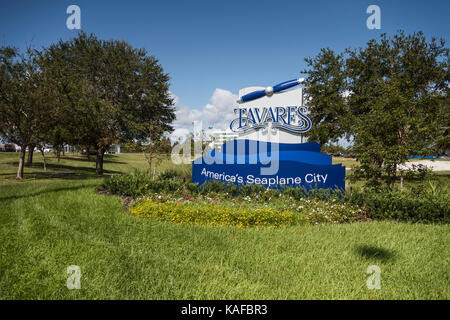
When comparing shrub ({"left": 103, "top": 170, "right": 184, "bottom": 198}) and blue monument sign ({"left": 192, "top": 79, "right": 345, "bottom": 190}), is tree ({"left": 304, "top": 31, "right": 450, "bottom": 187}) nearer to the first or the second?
blue monument sign ({"left": 192, "top": 79, "right": 345, "bottom": 190})

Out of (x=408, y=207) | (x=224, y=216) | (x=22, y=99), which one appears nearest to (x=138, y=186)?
(x=224, y=216)

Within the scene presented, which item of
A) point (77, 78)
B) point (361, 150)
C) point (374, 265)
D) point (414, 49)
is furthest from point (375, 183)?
point (77, 78)

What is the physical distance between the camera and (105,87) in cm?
2386

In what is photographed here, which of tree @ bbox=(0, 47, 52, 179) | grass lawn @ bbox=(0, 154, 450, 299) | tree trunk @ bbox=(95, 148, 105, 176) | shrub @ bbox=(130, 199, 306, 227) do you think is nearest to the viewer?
grass lawn @ bbox=(0, 154, 450, 299)

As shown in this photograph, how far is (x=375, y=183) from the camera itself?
9.44m

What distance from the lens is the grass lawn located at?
128 inches

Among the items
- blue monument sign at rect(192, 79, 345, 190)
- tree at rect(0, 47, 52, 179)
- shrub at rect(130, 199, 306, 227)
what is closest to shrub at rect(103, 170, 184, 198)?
blue monument sign at rect(192, 79, 345, 190)

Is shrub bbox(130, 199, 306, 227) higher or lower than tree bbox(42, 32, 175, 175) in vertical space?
lower

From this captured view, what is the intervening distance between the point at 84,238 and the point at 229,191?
565 centimetres

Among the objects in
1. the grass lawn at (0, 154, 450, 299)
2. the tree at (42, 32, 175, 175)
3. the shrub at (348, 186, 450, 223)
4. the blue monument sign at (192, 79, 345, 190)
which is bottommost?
the grass lawn at (0, 154, 450, 299)

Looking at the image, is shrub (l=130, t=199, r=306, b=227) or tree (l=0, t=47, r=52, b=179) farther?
tree (l=0, t=47, r=52, b=179)

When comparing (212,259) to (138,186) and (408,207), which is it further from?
A: (138,186)

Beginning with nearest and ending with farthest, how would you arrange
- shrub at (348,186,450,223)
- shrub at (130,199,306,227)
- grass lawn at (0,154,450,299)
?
grass lawn at (0,154,450,299) → shrub at (130,199,306,227) → shrub at (348,186,450,223)

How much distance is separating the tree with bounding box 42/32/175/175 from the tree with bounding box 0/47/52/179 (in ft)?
13.4
